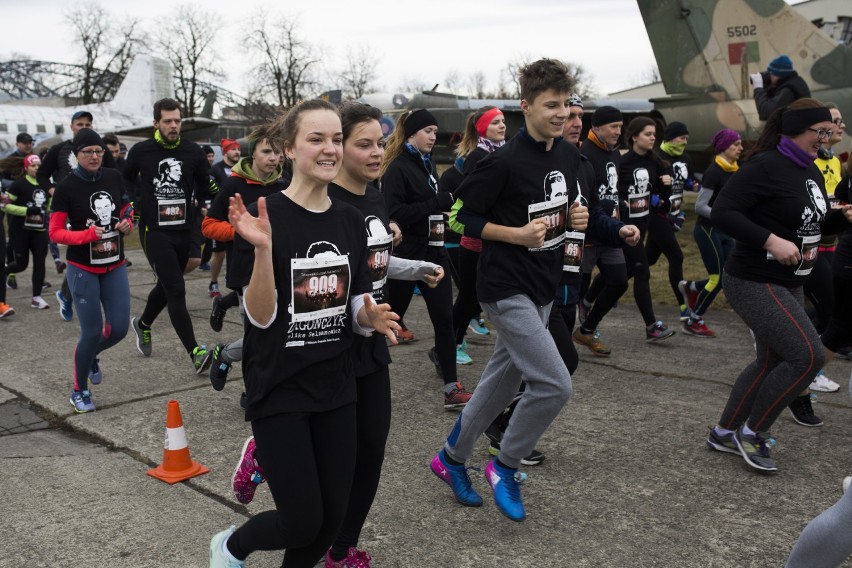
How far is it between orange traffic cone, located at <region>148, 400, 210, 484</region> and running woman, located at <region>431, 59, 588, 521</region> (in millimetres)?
1356

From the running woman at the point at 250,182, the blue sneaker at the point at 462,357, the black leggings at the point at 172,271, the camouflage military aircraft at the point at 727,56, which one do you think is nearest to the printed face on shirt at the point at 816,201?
the blue sneaker at the point at 462,357

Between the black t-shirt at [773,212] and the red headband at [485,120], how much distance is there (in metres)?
2.54

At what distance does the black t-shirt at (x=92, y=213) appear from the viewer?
17.9 feet

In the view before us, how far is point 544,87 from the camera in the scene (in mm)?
3639

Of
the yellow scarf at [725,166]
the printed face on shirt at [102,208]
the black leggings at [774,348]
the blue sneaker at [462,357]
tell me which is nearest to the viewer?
the black leggings at [774,348]

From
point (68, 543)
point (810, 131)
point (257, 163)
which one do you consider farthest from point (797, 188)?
point (68, 543)

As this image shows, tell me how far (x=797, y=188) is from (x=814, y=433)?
1.67 meters

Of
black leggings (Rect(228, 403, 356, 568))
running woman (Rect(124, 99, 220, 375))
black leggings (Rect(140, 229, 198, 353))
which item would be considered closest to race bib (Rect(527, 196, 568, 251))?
black leggings (Rect(228, 403, 356, 568))

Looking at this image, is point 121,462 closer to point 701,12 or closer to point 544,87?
point 544,87

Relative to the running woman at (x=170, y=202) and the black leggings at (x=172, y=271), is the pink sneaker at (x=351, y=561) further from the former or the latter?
the black leggings at (x=172, y=271)

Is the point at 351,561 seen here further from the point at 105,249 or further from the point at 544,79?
the point at 105,249

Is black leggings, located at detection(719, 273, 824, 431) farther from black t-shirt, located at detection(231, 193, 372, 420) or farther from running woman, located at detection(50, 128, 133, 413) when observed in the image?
running woman, located at detection(50, 128, 133, 413)

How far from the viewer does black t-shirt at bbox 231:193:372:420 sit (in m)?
2.52

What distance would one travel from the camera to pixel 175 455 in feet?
13.6
